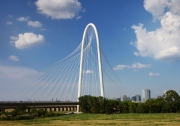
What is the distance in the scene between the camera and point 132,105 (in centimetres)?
7631

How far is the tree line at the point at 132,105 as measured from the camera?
71.8m

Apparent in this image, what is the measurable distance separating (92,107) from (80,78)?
11.9 metres

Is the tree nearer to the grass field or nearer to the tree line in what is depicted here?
the tree line

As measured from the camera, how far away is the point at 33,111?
209 ft

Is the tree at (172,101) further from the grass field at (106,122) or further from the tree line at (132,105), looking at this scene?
the grass field at (106,122)

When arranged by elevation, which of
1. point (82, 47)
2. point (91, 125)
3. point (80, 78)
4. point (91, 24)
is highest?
point (91, 24)

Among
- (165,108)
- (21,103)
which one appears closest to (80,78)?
(21,103)

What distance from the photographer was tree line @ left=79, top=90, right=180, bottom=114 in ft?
236

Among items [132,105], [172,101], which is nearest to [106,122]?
[172,101]

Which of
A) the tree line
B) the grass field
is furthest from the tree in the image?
the grass field

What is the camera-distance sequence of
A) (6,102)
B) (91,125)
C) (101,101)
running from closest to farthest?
(91,125) → (6,102) → (101,101)

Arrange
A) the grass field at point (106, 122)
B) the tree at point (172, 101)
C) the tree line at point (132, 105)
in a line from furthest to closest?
the tree line at point (132, 105) → the tree at point (172, 101) → the grass field at point (106, 122)

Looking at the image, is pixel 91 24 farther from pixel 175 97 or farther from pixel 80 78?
pixel 175 97

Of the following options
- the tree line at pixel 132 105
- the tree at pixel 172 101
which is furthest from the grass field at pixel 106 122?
the tree line at pixel 132 105
